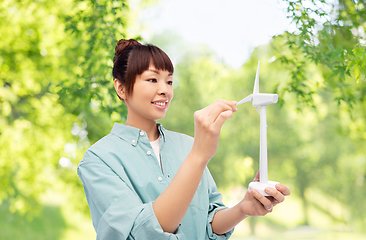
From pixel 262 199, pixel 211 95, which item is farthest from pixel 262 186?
pixel 211 95

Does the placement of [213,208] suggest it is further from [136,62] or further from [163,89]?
[136,62]

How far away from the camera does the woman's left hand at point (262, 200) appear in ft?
3.00

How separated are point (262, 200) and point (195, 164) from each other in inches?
10.6

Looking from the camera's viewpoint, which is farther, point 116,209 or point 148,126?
point 148,126

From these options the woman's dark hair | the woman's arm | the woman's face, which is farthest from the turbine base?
the woman's dark hair

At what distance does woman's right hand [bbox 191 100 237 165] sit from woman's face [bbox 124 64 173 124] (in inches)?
12.0

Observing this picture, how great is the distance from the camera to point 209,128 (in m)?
0.81

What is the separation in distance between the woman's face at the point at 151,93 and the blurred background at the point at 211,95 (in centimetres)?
133

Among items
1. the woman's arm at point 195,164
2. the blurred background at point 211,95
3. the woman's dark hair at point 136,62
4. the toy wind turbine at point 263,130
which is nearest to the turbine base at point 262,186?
the toy wind turbine at point 263,130

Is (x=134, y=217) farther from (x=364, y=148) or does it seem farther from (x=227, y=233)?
(x=364, y=148)

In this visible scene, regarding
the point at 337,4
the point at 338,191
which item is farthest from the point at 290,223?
the point at 337,4

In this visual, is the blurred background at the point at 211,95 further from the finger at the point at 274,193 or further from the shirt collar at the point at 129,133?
the shirt collar at the point at 129,133

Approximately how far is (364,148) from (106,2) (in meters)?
4.87

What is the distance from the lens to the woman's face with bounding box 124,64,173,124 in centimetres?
109
